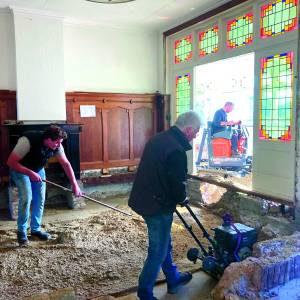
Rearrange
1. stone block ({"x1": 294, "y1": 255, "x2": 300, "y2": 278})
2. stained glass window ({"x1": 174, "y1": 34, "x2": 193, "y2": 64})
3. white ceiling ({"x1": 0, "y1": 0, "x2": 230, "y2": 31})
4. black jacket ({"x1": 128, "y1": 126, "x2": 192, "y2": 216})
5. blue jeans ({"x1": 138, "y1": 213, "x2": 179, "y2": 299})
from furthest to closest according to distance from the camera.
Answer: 1. stained glass window ({"x1": 174, "y1": 34, "x2": 193, "y2": 64})
2. white ceiling ({"x1": 0, "y1": 0, "x2": 230, "y2": 31})
3. stone block ({"x1": 294, "y1": 255, "x2": 300, "y2": 278})
4. blue jeans ({"x1": 138, "y1": 213, "x2": 179, "y2": 299})
5. black jacket ({"x1": 128, "y1": 126, "x2": 192, "y2": 216})

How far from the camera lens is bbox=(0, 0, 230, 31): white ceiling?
14.6ft

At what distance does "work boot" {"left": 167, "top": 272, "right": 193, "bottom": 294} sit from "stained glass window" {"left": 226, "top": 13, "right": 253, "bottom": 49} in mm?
2883

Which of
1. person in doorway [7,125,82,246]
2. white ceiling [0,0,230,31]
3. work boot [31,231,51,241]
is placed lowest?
work boot [31,231,51,241]

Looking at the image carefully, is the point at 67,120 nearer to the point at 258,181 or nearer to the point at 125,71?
the point at 125,71

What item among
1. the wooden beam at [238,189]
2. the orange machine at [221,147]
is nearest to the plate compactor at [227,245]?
the wooden beam at [238,189]

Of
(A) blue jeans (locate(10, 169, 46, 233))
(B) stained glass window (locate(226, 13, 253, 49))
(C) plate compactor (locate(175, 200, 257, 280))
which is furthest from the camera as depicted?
(B) stained glass window (locate(226, 13, 253, 49))

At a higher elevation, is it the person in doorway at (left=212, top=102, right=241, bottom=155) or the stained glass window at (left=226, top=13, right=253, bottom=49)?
the stained glass window at (left=226, top=13, right=253, bottom=49)

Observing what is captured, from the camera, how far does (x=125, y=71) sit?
5738 mm

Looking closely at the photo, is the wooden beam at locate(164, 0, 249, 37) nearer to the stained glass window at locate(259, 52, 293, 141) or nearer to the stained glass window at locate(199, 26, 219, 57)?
the stained glass window at locate(199, 26, 219, 57)

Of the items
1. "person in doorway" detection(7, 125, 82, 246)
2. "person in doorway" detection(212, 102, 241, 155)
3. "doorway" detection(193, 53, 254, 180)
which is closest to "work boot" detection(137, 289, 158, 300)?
"person in doorway" detection(7, 125, 82, 246)

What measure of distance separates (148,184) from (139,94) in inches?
150

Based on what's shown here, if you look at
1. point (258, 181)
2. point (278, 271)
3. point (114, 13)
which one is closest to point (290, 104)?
point (258, 181)

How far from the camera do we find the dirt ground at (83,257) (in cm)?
263

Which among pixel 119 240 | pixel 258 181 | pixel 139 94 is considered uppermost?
pixel 139 94
